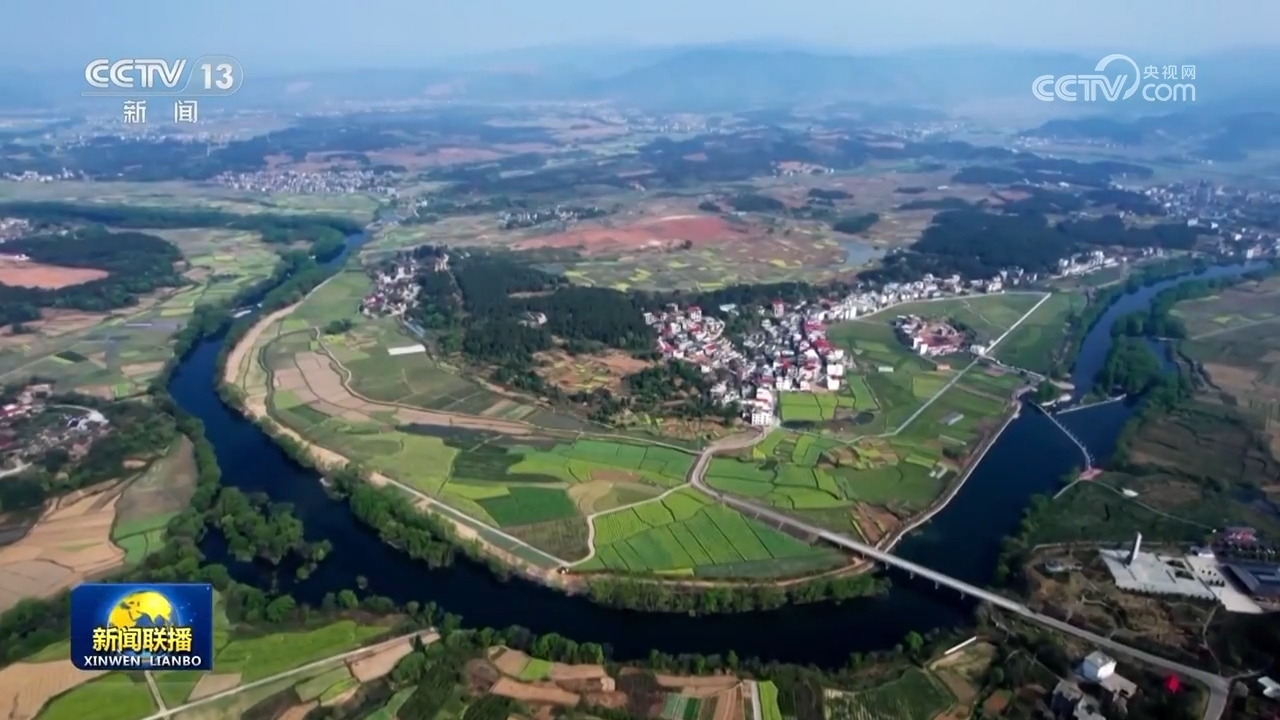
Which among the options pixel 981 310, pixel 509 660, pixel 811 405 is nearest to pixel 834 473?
pixel 811 405

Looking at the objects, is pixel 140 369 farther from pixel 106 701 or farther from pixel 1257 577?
pixel 1257 577

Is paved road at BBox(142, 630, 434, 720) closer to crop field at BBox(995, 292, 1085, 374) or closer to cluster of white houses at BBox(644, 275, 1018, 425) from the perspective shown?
cluster of white houses at BBox(644, 275, 1018, 425)

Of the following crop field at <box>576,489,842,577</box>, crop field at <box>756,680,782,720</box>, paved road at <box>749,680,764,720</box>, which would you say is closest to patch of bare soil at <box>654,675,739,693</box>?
paved road at <box>749,680,764,720</box>

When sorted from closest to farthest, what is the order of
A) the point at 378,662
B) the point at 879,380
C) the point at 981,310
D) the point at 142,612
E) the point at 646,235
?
the point at 142,612, the point at 378,662, the point at 879,380, the point at 981,310, the point at 646,235

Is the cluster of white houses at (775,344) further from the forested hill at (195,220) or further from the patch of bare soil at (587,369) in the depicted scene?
the forested hill at (195,220)

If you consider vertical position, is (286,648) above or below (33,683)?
above

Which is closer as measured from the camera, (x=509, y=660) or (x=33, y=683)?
(x=33, y=683)
